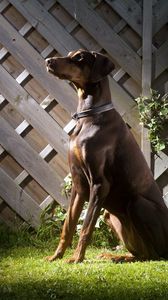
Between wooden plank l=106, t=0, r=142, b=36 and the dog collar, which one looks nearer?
the dog collar

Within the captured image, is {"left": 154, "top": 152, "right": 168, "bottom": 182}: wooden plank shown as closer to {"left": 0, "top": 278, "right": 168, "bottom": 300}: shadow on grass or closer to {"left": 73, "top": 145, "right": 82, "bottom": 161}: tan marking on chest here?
{"left": 73, "top": 145, "right": 82, "bottom": 161}: tan marking on chest

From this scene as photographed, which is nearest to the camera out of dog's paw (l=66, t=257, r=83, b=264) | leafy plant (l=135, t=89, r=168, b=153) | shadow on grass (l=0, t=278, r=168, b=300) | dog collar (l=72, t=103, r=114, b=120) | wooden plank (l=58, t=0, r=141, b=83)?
shadow on grass (l=0, t=278, r=168, b=300)

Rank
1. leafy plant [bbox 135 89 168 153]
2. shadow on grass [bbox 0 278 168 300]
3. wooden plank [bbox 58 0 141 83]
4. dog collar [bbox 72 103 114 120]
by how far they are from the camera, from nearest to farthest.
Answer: shadow on grass [bbox 0 278 168 300] < dog collar [bbox 72 103 114 120] < leafy plant [bbox 135 89 168 153] < wooden plank [bbox 58 0 141 83]

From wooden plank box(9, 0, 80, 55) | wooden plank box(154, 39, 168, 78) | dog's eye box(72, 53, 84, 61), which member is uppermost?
wooden plank box(9, 0, 80, 55)

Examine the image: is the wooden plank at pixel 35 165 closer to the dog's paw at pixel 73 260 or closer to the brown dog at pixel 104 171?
the brown dog at pixel 104 171

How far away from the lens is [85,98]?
3.77 metres

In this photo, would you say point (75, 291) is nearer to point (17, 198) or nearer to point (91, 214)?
point (91, 214)

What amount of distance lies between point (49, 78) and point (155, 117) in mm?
965

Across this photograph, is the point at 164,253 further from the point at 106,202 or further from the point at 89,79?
the point at 89,79

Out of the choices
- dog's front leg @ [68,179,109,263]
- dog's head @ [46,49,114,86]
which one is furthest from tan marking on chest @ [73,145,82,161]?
dog's head @ [46,49,114,86]

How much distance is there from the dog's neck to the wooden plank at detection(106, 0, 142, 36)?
105 centimetres

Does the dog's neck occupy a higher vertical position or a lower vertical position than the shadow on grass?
higher

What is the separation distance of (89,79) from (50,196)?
4.45ft

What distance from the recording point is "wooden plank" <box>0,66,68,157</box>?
4668mm
